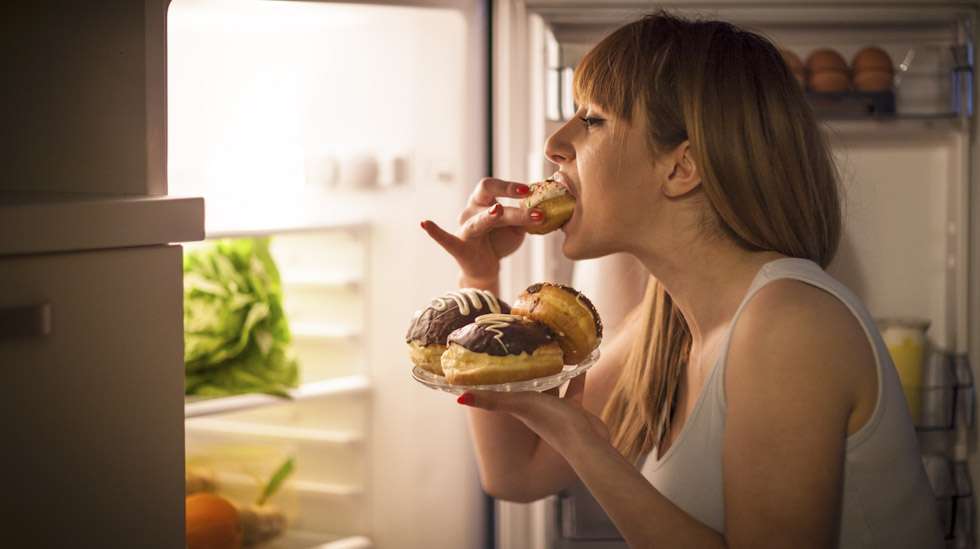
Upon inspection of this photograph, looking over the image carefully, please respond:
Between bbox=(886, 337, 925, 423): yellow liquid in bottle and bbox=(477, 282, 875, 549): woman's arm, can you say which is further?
bbox=(886, 337, 925, 423): yellow liquid in bottle

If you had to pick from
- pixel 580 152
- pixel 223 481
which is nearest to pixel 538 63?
pixel 580 152

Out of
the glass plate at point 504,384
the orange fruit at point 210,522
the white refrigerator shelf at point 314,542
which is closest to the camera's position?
the glass plate at point 504,384

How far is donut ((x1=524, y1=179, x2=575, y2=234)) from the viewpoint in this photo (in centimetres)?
125

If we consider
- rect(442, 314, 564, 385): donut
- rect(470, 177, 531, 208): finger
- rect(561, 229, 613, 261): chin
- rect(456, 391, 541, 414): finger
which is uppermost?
rect(470, 177, 531, 208): finger

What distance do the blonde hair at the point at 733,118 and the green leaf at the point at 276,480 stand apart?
970 mm

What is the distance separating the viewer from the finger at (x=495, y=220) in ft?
4.18

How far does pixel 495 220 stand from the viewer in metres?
1.36

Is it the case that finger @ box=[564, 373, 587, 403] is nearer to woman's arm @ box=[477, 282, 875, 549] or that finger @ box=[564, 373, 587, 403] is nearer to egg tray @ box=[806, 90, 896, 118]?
woman's arm @ box=[477, 282, 875, 549]

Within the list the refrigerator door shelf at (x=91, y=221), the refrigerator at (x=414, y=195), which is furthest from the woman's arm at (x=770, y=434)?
the refrigerator at (x=414, y=195)

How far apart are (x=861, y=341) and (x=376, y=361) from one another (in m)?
1.02

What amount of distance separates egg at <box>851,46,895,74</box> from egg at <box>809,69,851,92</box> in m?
0.03

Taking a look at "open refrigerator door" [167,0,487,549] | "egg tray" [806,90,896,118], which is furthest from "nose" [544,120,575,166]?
"egg tray" [806,90,896,118]

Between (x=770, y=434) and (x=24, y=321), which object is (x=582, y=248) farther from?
(x=24, y=321)

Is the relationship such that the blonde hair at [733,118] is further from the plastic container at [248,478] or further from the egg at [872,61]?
the plastic container at [248,478]
